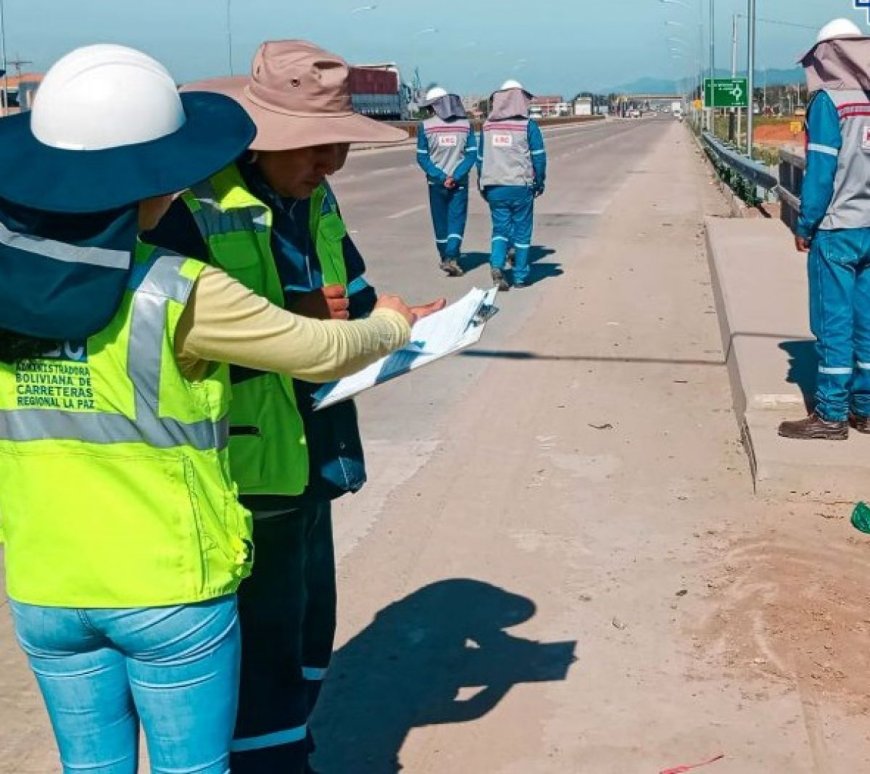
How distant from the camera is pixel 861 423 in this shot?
653cm

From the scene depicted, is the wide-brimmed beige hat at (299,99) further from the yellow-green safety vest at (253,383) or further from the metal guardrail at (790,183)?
the metal guardrail at (790,183)

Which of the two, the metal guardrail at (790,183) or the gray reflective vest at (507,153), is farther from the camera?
the metal guardrail at (790,183)

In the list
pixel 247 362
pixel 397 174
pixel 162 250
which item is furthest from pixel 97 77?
pixel 397 174

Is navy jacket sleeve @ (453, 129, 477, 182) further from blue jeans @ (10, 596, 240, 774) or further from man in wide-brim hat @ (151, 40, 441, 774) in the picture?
blue jeans @ (10, 596, 240, 774)

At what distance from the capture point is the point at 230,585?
2.39 meters

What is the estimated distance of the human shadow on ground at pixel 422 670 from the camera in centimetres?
390

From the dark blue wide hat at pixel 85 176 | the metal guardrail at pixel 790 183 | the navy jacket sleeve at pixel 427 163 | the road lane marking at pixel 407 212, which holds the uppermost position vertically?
the dark blue wide hat at pixel 85 176

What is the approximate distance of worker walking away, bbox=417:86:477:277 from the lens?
45.4ft

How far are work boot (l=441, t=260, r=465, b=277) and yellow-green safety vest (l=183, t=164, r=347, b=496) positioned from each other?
10891 millimetres

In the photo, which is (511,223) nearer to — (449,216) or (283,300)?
(449,216)

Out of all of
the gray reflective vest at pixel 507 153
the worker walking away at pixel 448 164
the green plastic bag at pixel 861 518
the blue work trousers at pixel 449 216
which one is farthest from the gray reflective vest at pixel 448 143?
the green plastic bag at pixel 861 518

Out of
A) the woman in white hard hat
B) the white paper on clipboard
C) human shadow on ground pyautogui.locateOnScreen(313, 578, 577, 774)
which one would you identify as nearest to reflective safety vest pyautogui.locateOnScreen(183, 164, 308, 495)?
the white paper on clipboard

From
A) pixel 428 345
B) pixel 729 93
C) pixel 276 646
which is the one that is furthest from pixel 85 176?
pixel 729 93

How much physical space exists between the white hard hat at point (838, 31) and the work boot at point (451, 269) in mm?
7520
